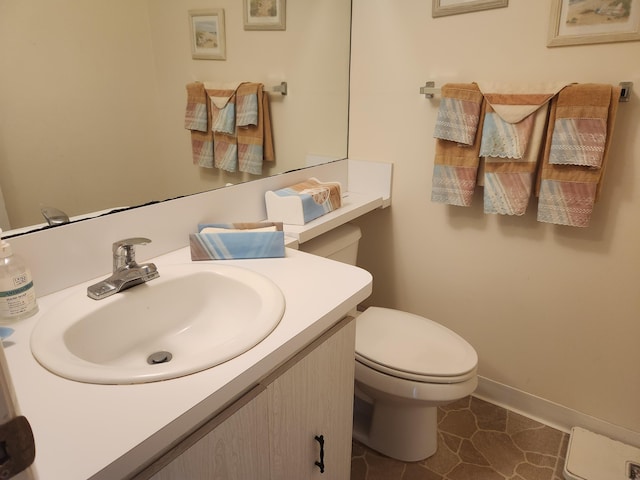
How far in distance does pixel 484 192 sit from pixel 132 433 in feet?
4.25

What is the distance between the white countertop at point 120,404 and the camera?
527mm

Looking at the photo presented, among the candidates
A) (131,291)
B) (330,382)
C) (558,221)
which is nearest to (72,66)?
(131,291)

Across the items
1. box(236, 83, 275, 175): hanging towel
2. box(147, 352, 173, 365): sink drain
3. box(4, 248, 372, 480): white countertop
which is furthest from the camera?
box(236, 83, 275, 175): hanging towel

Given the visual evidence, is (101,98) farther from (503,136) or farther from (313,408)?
(503,136)

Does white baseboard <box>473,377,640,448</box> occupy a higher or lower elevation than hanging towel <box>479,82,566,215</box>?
lower

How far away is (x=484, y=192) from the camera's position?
1478 millimetres

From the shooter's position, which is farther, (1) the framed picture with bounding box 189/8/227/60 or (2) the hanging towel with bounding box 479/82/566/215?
(2) the hanging towel with bounding box 479/82/566/215

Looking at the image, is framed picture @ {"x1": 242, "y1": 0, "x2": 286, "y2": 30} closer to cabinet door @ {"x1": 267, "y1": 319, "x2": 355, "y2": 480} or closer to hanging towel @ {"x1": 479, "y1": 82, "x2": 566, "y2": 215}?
hanging towel @ {"x1": 479, "y1": 82, "x2": 566, "y2": 215}

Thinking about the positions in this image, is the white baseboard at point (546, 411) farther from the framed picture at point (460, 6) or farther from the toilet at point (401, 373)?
the framed picture at point (460, 6)

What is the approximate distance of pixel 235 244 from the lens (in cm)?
110

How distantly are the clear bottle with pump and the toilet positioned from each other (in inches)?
31.7

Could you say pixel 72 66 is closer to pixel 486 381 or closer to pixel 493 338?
pixel 493 338

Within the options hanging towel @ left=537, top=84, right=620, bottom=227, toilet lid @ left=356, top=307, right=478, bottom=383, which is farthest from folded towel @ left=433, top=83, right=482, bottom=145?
toilet lid @ left=356, top=307, right=478, bottom=383

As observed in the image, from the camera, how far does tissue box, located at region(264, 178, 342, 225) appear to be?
1.38 meters
